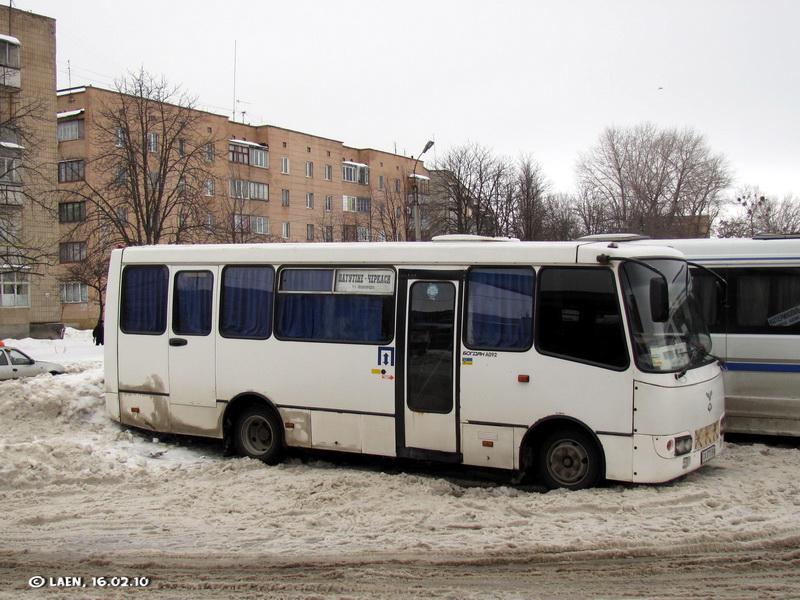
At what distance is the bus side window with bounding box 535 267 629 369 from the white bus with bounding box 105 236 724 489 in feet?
0.05

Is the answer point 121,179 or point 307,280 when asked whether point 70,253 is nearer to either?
point 121,179

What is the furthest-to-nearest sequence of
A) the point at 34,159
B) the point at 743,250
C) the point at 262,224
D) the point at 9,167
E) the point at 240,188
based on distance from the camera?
the point at 262,224
the point at 240,188
the point at 34,159
the point at 9,167
the point at 743,250

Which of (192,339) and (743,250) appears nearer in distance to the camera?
(192,339)

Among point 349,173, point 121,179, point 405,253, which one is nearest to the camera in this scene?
point 405,253

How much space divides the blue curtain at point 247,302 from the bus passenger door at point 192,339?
233 mm

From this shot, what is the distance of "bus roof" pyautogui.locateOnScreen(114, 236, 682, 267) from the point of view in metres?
7.76

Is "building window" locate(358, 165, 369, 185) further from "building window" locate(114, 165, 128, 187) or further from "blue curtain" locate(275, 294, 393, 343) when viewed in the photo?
"blue curtain" locate(275, 294, 393, 343)

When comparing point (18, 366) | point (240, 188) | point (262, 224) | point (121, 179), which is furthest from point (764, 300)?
point (262, 224)

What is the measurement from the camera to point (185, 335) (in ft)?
33.1

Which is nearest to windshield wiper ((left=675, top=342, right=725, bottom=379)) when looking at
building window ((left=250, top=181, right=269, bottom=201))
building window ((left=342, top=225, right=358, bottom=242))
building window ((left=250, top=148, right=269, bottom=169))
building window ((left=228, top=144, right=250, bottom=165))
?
building window ((left=342, top=225, right=358, bottom=242))

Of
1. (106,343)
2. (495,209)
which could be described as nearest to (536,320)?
(106,343)

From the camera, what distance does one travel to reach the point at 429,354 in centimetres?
842

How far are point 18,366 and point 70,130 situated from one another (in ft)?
107

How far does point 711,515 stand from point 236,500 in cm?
458
